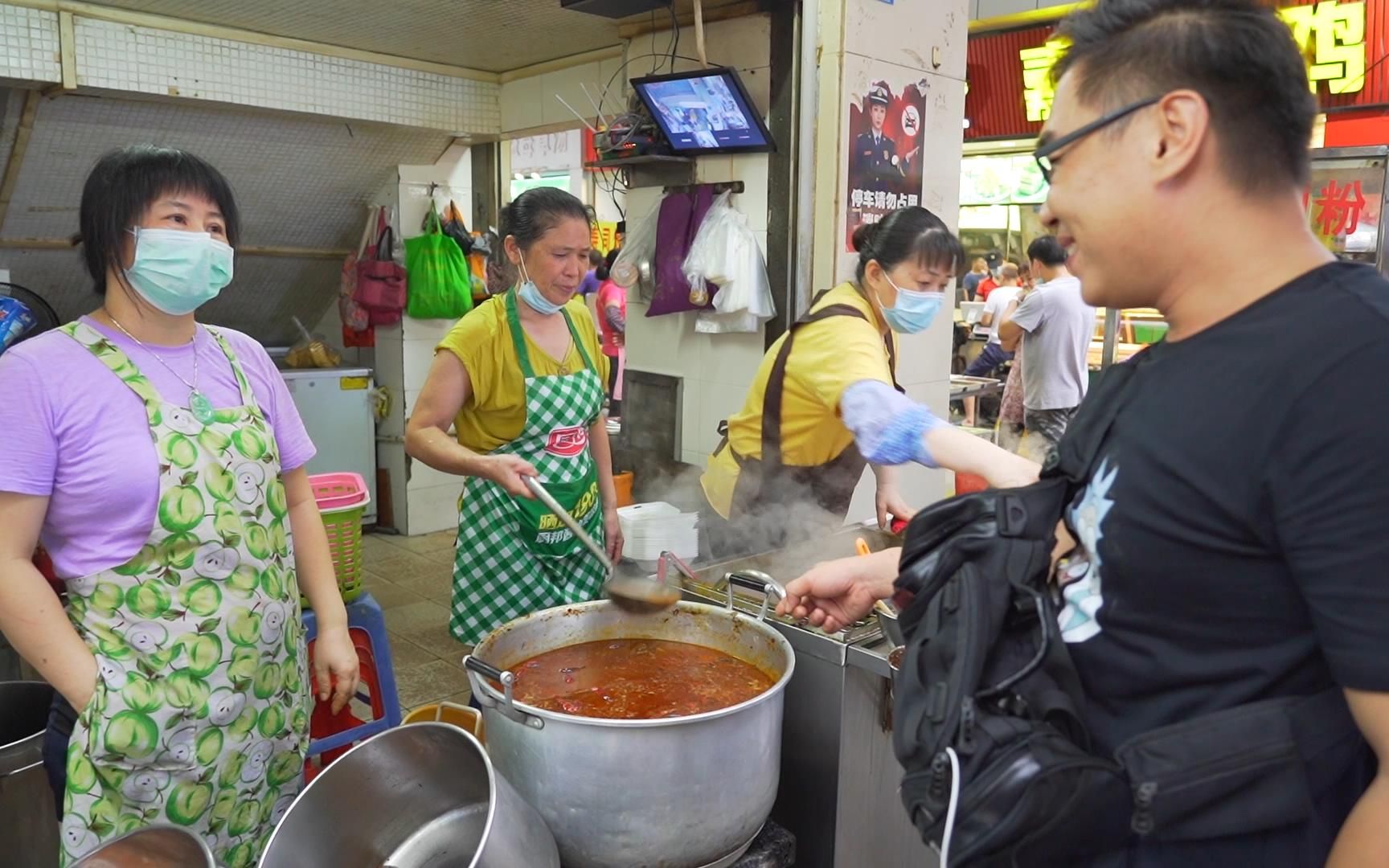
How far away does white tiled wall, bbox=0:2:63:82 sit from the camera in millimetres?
4039

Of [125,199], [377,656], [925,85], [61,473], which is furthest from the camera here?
[925,85]

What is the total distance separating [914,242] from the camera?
2.75 meters

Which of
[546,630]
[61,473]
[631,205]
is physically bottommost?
[546,630]

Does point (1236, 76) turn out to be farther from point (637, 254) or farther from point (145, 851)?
point (637, 254)

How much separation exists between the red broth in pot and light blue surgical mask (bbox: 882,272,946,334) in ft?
4.13

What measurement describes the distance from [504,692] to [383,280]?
479cm

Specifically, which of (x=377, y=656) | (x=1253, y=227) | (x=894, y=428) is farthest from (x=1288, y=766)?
(x=377, y=656)

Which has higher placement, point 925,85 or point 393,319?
point 925,85

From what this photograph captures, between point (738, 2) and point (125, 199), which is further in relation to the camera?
point (738, 2)

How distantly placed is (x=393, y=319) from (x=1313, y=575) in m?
5.82

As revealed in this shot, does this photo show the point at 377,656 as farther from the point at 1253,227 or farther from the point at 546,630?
the point at 1253,227

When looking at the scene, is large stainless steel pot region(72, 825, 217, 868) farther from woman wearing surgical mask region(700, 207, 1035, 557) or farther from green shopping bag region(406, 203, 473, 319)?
green shopping bag region(406, 203, 473, 319)

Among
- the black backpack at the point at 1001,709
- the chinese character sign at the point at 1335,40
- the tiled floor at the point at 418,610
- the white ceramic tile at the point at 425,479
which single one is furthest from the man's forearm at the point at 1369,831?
the chinese character sign at the point at 1335,40

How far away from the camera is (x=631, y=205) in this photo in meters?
4.73
